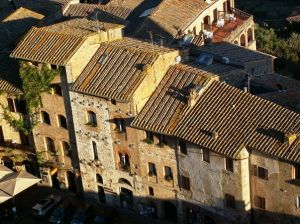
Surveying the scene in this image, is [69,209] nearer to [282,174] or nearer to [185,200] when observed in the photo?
[185,200]

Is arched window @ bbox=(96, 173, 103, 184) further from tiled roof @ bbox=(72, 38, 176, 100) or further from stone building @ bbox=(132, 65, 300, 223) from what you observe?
tiled roof @ bbox=(72, 38, 176, 100)

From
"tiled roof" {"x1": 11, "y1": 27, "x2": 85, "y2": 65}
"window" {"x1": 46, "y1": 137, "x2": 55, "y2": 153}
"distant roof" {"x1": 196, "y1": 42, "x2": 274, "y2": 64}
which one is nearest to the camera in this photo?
"tiled roof" {"x1": 11, "y1": 27, "x2": 85, "y2": 65}

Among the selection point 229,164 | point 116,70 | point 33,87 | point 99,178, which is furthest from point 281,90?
point 33,87

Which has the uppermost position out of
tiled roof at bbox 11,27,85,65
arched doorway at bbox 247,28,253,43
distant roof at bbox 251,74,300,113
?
tiled roof at bbox 11,27,85,65

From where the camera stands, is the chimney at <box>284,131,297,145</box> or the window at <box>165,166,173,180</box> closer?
the chimney at <box>284,131,297,145</box>

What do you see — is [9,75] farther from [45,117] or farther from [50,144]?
[50,144]

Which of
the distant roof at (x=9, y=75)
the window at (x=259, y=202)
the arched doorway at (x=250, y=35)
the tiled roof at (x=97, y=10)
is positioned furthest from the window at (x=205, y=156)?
the arched doorway at (x=250, y=35)

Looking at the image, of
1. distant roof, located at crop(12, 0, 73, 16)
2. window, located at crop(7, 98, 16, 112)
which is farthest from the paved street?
distant roof, located at crop(12, 0, 73, 16)
